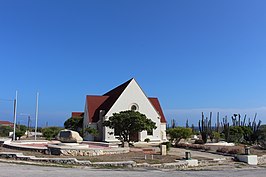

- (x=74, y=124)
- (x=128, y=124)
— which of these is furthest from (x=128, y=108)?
(x=74, y=124)

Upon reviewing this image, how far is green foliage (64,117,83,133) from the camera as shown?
52.9m

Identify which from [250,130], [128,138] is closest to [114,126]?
[128,138]

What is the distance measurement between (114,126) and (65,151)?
41.3 ft

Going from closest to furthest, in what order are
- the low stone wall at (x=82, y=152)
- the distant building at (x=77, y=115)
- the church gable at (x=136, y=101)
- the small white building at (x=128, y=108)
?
the low stone wall at (x=82, y=152) < the small white building at (x=128, y=108) < the church gable at (x=136, y=101) < the distant building at (x=77, y=115)

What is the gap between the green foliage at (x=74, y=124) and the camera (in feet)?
174

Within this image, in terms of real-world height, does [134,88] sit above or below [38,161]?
above

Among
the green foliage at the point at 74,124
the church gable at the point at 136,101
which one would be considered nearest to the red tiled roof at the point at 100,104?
the church gable at the point at 136,101

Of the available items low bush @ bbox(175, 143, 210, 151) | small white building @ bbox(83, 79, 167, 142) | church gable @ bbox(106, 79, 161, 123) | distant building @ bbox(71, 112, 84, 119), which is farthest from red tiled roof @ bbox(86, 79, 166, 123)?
low bush @ bbox(175, 143, 210, 151)

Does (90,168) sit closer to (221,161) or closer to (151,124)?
(221,161)

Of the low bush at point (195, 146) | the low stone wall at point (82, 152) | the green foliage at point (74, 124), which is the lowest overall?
the low bush at point (195, 146)

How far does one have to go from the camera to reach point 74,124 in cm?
5300

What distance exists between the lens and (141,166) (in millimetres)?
17594

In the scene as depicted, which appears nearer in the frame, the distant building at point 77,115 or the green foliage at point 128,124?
the green foliage at point 128,124

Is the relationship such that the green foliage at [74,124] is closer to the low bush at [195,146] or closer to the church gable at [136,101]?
the church gable at [136,101]
